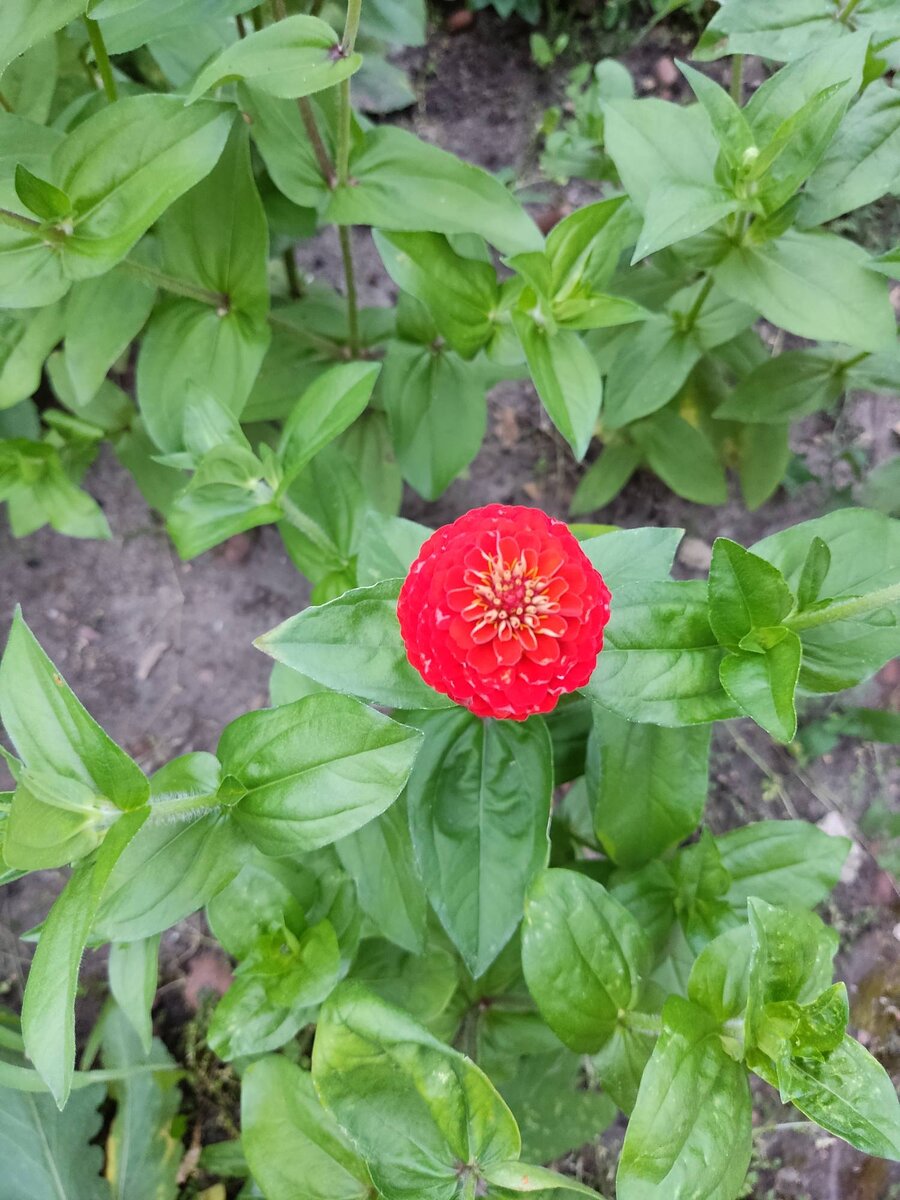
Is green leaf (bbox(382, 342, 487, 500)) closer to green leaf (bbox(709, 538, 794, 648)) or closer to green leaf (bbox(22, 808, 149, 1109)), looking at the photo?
green leaf (bbox(709, 538, 794, 648))

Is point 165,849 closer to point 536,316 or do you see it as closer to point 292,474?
point 292,474

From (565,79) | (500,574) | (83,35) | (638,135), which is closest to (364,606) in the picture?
(500,574)

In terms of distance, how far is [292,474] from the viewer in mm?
1207

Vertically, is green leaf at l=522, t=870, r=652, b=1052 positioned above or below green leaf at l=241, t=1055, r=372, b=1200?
above

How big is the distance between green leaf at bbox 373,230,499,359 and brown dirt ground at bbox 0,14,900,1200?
0.68 metres

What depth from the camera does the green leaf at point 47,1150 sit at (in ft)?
4.75

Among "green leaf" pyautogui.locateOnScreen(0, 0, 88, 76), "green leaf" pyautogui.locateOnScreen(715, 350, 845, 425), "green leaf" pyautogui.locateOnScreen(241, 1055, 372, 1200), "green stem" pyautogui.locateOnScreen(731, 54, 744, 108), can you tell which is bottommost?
"green leaf" pyautogui.locateOnScreen(241, 1055, 372, 1200)

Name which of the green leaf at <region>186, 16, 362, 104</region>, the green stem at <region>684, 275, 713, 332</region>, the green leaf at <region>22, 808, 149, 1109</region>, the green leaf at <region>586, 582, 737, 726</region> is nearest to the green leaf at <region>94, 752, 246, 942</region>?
the green leaf at <region>22, 808, 149, 1109</region>

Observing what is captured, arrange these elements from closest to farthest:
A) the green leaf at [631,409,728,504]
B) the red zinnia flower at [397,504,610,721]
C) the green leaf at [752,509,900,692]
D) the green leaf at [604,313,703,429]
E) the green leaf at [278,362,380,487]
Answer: the red zinnia flower at [397,504,610,721]
the green leaf at [752,509,900,692]
the green leaf at [278,362,380,487]
the green leaf at [604,313,703,429]
the green leaf at [631,409,728,504]

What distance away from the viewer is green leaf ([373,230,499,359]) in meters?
1.38

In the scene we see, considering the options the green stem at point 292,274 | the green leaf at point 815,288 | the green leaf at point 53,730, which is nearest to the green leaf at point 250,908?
the green leaf at point 53,730

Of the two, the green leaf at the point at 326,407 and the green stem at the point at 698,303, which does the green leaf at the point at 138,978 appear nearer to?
the green leaf at the point at 326,407

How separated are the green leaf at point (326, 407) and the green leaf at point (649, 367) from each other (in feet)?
1.92

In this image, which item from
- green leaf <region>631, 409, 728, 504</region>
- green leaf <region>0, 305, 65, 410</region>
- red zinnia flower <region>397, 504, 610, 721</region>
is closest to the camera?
red zinnia flower <region>397, 504, 610, 721</region>
